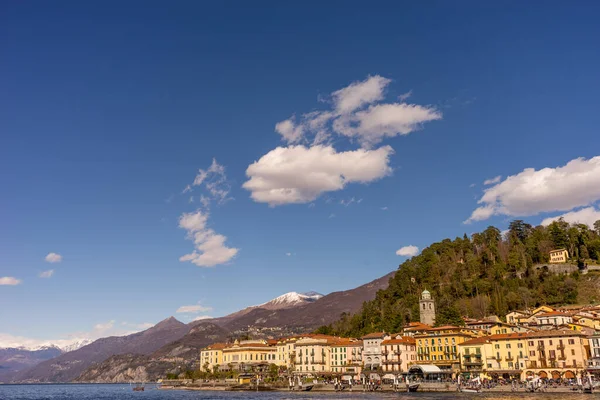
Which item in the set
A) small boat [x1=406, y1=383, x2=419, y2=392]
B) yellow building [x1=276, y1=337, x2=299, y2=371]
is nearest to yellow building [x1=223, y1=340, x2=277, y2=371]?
yellow building [x1=276, y1=337, x2=299, y2=371]

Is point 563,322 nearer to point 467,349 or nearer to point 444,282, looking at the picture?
point 467,349

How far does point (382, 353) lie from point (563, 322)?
37.5 m

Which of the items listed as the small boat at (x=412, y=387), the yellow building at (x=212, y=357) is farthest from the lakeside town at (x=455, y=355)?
the yellow building at (x=212, y=357)

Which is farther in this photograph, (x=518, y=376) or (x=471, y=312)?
(x=471, y=312)

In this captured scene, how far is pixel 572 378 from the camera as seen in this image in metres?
87.5

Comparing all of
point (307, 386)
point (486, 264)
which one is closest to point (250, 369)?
point (307, 386)

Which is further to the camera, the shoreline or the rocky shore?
the rocky shore

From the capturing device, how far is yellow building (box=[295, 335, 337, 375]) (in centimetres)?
13038

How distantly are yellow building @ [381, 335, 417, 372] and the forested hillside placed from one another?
12.6m

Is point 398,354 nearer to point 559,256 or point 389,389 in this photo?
point 389,389

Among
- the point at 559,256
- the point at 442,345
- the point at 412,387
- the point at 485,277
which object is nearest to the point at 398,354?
the point at 442,345

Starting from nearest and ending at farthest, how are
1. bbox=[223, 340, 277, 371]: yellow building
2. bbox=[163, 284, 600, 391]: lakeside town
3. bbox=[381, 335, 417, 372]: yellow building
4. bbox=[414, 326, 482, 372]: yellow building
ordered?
bbox=[163, 284, 600, 391]: lakeside town < bbox=[414, 326, 482, 372]: yellow building < bbox=[381, 335, 417, 372]: yellow building < bbox=[223, 340, 277, 371]: yellow building

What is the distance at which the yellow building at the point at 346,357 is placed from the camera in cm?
12325

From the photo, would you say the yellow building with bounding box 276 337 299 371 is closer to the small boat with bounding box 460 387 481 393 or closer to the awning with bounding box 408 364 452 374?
the awning with bounding box 408 364 452 374
